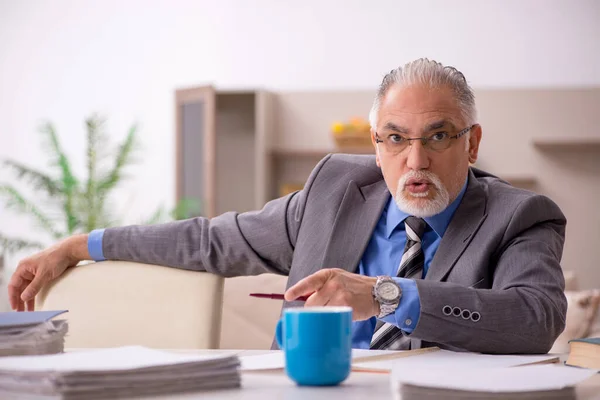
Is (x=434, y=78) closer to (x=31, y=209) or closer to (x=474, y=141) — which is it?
(x=474, y=141)

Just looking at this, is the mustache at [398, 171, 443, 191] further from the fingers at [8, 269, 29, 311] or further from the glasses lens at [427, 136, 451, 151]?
the fingers at [8, 269, 29, 311]

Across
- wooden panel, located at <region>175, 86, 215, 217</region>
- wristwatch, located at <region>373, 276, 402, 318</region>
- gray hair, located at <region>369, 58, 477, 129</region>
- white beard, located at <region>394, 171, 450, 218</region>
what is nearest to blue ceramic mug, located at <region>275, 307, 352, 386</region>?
wristwatch, located at <region>373, 276, 402, 318</region>

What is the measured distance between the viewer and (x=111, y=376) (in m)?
0.93

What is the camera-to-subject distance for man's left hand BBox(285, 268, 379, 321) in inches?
48.3

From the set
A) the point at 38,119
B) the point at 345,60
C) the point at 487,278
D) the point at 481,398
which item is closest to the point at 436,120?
the point at 487,278

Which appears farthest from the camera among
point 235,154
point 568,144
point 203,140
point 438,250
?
point 235,154

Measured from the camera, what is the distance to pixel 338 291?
127 cm

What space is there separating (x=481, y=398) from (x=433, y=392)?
56 millimetres

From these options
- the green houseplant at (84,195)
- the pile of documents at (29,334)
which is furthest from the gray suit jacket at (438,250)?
the green houseplant at (84,195)

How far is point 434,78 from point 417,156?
0.57 feet

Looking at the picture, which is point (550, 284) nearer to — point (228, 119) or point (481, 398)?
point (481, 398)

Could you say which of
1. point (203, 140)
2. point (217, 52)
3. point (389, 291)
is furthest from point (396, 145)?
point (217, 52)

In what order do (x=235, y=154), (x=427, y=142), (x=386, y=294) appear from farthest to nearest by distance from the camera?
(x=235, y=154)
(x=427, y=142)
(x=386, y=294)

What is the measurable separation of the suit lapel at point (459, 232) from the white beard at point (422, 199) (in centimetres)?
4
